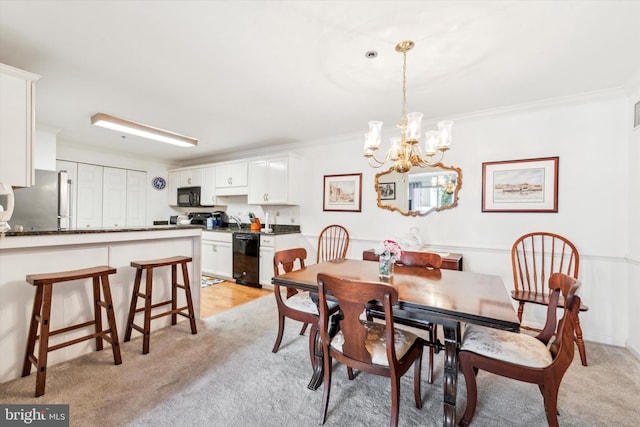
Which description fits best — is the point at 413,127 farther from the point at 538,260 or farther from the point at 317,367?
the point at 538,260

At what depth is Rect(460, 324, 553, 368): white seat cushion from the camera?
1443mm

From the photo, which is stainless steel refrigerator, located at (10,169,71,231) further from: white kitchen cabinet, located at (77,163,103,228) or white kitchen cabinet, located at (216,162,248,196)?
white kitchen cabinet, located at (216,162,248,196)

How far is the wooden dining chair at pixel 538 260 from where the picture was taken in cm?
262

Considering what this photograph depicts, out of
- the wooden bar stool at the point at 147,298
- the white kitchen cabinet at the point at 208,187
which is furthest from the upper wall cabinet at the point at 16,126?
the white kitchen cabinet at the point at 208,187

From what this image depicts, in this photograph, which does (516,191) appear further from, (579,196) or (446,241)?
(446,241)

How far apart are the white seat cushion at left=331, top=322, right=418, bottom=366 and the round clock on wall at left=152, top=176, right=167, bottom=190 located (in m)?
5.58

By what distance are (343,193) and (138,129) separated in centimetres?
288

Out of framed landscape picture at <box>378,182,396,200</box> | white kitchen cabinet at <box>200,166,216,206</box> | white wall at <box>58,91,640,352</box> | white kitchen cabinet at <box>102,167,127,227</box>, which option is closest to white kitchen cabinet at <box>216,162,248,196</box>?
white kitchen cabinet at <box>200,166,216,206</box>

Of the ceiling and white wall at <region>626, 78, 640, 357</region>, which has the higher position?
the ceiling

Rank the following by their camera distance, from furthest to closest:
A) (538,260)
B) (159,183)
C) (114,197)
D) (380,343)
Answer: (159,183)
(114,197)
(538,260)
(380,343)

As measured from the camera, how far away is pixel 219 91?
2.66m

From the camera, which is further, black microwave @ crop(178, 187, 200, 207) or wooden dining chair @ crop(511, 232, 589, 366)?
black microwave @ crop(178, 187, 200, 207)

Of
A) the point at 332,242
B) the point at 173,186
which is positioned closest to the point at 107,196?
the point at 173,186

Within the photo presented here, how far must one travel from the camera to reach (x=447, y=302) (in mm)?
1510
